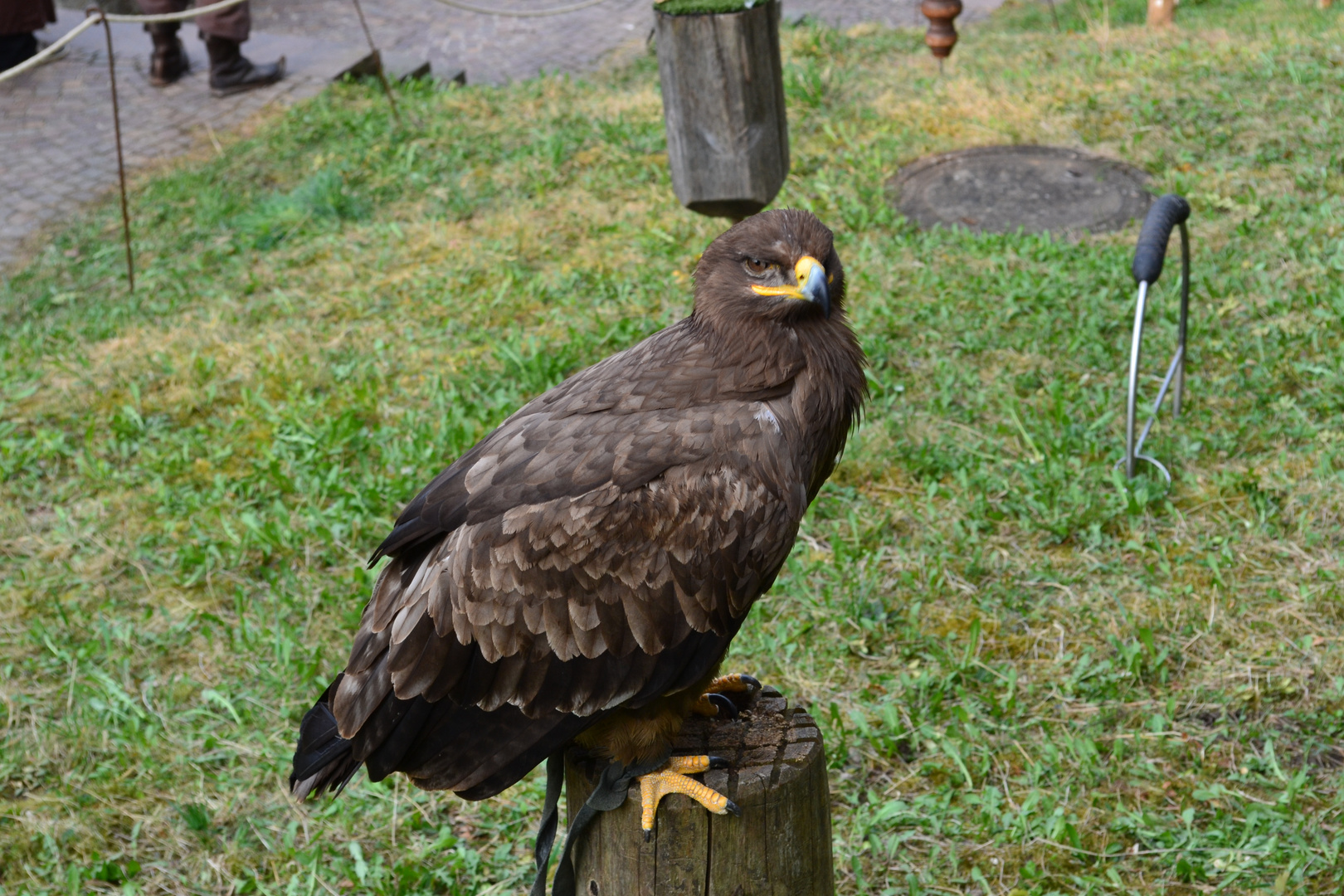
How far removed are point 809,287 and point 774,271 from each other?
107 mm

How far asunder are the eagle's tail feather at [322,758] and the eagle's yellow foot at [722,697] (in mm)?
745

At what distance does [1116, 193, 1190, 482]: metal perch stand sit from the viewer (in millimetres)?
4352

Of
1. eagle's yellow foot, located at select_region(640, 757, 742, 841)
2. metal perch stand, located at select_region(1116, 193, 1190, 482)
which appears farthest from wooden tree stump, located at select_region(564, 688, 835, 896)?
metal perch stand, located at select_region(1116, 193, 1190, 482)

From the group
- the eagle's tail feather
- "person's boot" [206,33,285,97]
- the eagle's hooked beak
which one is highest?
the eagle's hooked beak

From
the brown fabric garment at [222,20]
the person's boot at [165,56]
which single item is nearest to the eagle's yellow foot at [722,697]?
the brown fabric garment at [222,20]

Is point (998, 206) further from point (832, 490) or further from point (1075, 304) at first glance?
point (832, 490)

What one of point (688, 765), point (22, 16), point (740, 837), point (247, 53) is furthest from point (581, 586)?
point (22, 16)

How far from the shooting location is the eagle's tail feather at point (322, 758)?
8.15 ft

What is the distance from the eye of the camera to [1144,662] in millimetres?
3938

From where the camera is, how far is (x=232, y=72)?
380 inches

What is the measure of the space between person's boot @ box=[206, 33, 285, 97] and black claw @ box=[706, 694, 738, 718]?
854 cm

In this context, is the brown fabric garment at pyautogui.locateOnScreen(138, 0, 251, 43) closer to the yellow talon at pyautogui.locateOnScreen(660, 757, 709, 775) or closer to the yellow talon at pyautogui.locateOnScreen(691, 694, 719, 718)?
the yellow talon at pyautogui.locateOnScreen(691, 694, 719, 718)

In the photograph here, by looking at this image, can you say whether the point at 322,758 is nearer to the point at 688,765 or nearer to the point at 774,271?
the point at 688,765

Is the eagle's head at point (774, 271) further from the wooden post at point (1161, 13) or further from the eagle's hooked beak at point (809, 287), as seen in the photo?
the wooden post at point (1161, 13)
